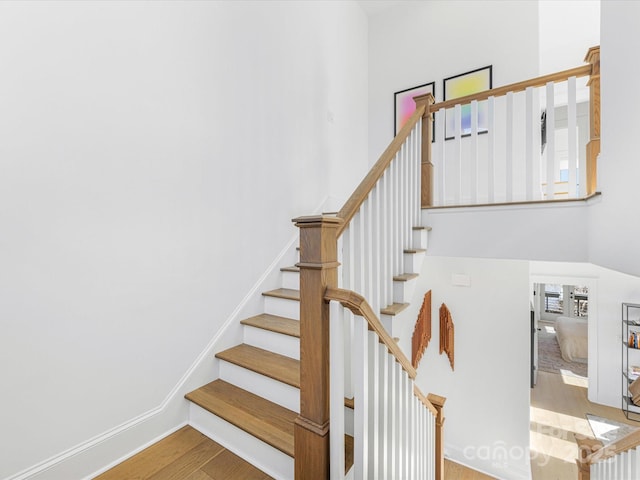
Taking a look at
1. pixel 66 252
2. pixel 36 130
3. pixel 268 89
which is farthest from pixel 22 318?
pixel 268 89

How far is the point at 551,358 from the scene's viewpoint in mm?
6289

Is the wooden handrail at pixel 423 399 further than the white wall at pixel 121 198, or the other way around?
the wooden handrail at pixel 423 399

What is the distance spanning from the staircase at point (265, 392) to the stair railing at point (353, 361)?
0.18 m

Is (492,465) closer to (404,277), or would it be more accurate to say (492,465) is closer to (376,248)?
(404,277)

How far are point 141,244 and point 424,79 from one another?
3.77 m

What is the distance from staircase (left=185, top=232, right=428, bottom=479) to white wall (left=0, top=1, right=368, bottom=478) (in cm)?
25

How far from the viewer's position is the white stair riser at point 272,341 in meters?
2.00

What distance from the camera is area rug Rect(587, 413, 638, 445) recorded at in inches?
158

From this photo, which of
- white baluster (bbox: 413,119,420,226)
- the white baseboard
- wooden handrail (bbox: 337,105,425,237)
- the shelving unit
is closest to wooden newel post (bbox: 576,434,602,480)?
the white baseboard

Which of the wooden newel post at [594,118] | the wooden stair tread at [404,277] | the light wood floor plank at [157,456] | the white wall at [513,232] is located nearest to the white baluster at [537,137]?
the wooden newel post at [594,118]

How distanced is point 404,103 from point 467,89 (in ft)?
2.46

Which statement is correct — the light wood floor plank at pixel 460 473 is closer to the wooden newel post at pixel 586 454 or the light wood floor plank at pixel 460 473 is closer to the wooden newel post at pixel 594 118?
the wooden newel post at pixel 586 454

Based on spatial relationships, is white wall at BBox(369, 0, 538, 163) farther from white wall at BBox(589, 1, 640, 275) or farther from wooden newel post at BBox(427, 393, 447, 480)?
wooden newel post at BBox(427, 393, 447, 480)

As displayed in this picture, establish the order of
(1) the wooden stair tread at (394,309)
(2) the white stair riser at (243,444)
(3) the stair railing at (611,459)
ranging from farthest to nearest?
(1) the wooden stair tread at (394,309) → (3) the stair railing at (611,459) → (2) the white stair riser at (243,444)
